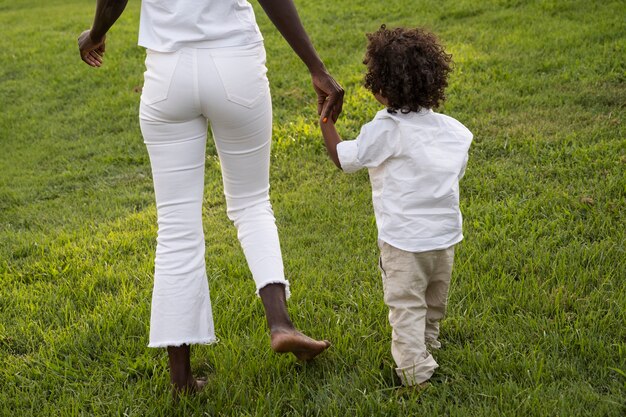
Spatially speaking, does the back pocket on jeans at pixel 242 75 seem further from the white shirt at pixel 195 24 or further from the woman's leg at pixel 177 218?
the woman's leg at pixel 177 218

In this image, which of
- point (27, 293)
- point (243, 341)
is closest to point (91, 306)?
point (27, 293)

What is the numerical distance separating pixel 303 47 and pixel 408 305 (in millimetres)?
1070

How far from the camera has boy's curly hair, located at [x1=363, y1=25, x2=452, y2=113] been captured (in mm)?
3000

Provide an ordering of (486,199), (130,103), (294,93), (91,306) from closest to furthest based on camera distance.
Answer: (91,306), (486,199), (294,93), (130,103)

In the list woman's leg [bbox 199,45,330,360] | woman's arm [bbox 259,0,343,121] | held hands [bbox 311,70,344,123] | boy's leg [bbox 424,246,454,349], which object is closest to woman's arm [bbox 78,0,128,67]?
woman's leg [bbox 199,45,330,360]

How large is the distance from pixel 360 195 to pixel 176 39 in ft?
9.40

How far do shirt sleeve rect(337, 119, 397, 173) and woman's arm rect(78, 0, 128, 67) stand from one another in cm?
98

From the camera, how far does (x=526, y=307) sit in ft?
12.3

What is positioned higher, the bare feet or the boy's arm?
the boy's arm

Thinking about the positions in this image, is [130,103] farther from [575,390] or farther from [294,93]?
[575,390]

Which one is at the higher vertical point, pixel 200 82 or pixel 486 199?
pixel 200 82

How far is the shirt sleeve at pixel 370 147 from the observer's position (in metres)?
3.01

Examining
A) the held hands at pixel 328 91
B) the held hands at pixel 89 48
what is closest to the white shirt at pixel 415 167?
the held hands at pixel 328 91

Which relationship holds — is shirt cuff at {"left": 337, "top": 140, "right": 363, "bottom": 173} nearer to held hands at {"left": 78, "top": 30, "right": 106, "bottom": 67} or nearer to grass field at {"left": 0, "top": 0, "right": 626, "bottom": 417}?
grass field at {"left": 0, "top": 0, "right": 626, "bottom": 417}
